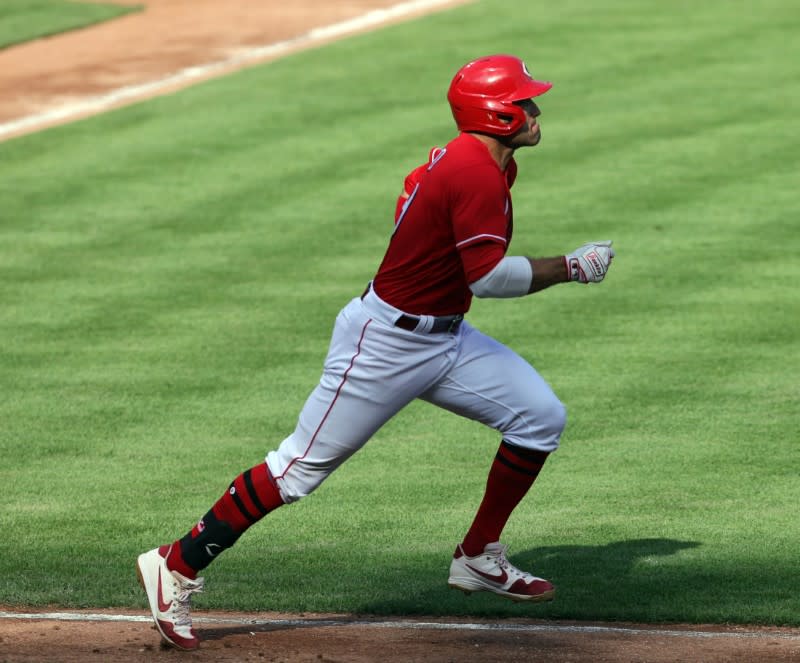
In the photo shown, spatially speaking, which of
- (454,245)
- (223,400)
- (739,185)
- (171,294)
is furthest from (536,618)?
(739,185)

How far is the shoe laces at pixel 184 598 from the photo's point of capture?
231 inches

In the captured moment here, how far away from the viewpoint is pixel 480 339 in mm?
6195

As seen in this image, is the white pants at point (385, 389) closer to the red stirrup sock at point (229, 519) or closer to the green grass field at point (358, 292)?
the red stirrup sock at point (229, 519)

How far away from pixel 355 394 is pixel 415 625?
3.22 ft

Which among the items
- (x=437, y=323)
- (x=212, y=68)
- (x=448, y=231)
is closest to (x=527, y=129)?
(x=448, y=231)

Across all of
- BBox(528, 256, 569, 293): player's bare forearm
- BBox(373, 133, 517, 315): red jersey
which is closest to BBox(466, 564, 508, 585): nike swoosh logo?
BBox(373, 133, 517, 315): red jersey

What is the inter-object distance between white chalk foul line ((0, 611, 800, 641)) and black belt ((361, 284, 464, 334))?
117cm

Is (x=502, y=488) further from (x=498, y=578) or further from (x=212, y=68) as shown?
(x=212, y=68)

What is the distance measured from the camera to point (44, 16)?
23562 mm

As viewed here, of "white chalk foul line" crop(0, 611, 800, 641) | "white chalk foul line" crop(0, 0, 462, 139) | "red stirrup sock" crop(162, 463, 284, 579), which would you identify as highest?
"red stirrup sock" crop(162, 463, 284, 579)

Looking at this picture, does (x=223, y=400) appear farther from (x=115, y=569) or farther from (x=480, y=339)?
(x=480, y=339)

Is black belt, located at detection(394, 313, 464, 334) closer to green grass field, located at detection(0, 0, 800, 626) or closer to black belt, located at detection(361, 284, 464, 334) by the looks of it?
black belt, located at detection(361, 284, 464, 334)

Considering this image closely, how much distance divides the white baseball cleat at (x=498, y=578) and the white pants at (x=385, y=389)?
600mm

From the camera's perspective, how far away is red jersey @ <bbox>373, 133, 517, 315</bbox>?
5.70 metres
